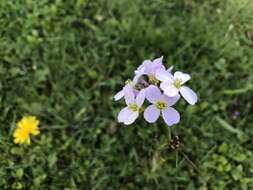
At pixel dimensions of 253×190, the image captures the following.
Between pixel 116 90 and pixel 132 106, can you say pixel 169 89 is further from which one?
pixel 116 90

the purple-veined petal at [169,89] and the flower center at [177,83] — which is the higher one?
the flower center at [177,83]

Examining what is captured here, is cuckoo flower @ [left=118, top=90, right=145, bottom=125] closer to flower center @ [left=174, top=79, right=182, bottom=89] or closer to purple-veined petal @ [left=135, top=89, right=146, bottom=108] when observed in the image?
purple-veined petal @ [left=135, top=89, right=146, bottom=108]

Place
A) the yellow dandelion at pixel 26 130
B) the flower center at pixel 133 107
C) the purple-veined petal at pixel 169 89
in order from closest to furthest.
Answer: the purple-veined petal at pixel 169 89, the flower center at pixel 133 107, the yellow dandelion at pixel 26 130

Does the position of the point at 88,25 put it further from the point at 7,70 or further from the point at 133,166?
the point at 133,166

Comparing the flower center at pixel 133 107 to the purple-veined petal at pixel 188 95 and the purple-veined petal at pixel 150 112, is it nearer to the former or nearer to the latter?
the purple-veined petal at pixel 150 112

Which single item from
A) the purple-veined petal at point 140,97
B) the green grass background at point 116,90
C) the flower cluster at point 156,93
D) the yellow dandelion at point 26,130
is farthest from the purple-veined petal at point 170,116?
the yellow dandelion at point 26,130

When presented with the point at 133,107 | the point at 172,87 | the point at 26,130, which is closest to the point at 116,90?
the point at 26,130
